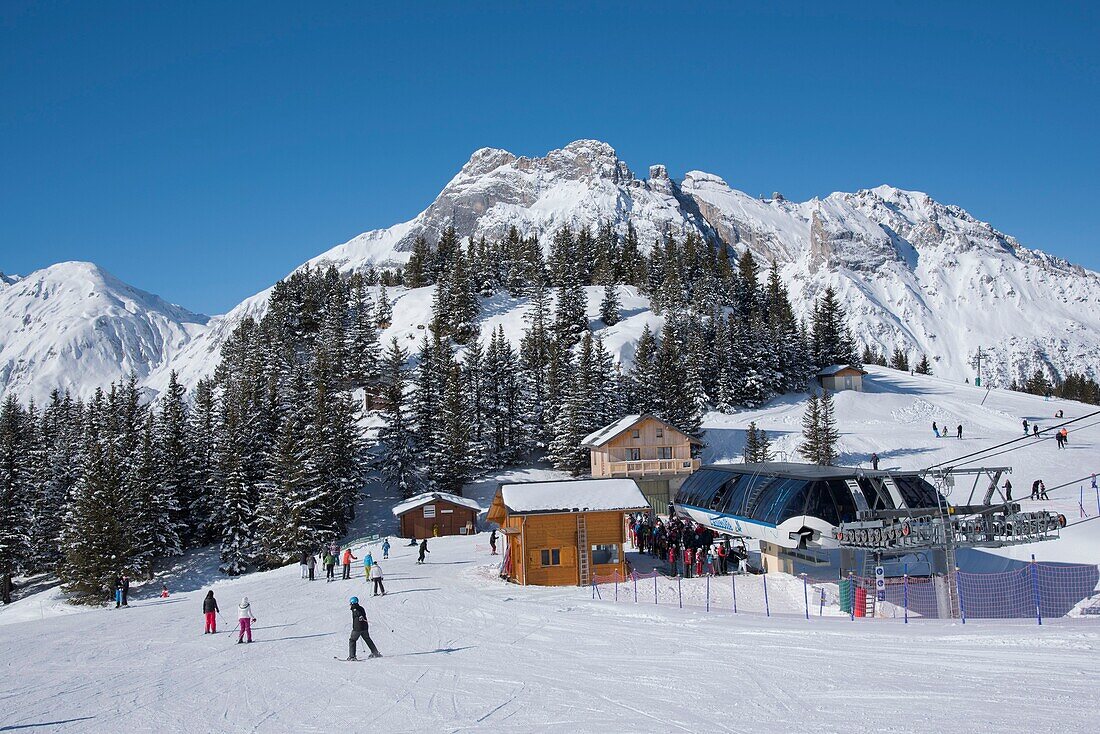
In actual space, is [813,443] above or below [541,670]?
above

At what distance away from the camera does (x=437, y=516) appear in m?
50.5

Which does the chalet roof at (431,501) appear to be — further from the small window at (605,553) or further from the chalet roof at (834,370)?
the chalet roof at (834,370)

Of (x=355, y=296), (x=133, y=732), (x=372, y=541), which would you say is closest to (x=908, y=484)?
(x=133, y=732)

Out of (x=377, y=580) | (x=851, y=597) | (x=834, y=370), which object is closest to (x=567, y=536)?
(x=377, y=580)

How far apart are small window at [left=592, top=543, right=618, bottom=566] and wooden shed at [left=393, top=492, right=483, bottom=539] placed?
2044 cm

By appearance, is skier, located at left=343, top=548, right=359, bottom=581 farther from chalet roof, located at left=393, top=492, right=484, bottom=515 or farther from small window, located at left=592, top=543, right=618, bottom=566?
chalet roof, located at left=393, top=492, right=484, bottom=515

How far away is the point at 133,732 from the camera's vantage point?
12.3 m

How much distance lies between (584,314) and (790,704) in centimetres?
8630

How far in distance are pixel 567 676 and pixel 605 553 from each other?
663 inches

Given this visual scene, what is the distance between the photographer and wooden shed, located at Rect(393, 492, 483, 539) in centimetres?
5022

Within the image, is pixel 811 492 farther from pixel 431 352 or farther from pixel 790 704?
pixel 431 352

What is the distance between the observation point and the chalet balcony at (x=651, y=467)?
181ft

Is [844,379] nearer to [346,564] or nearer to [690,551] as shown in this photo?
[690,551]

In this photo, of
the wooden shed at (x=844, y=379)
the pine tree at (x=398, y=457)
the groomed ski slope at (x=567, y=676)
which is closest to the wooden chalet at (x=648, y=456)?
the pine tree at (x=398, y=457)
